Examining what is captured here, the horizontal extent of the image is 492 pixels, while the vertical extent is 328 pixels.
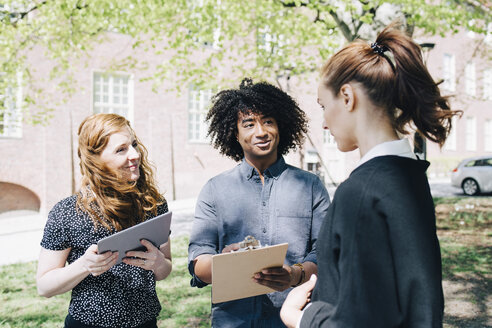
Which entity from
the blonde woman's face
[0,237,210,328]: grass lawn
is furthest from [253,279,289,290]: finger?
[0,237,210,328]: grass lawn

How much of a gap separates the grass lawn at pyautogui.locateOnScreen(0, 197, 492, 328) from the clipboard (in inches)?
113

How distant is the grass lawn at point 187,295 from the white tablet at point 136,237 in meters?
2.84

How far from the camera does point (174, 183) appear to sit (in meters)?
16.6

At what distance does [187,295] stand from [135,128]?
11.3 metres

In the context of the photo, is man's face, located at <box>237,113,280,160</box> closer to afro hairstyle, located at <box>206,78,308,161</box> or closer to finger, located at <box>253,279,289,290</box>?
afro hairstyle, located at <box>206,78,308,161</box>

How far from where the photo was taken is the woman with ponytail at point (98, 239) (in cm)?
204

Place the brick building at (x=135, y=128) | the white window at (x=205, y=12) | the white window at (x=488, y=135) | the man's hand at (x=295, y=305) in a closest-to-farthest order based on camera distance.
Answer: the man's hand at (x=295, y=305) → the white window at (x=205, y=12) → the brick building at (x=135, y=128) → the white window at (x=488, y=135)

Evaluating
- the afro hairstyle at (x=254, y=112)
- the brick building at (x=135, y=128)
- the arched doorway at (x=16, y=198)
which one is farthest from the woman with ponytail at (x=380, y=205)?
the arched doorway at (x=16, y=198)

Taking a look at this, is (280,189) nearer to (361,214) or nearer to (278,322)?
(278,322)

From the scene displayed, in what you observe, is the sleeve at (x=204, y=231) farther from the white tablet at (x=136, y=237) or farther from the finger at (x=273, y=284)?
the finger at (x=273, y=284)

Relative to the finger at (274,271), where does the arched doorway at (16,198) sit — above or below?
below

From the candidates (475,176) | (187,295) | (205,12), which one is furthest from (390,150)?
(475,176)

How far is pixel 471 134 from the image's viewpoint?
31406 millimetres

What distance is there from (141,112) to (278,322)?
14.6 meters
